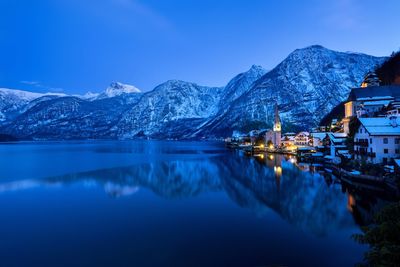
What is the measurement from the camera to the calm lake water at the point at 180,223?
1559 centimetres

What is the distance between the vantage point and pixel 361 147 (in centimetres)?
4350

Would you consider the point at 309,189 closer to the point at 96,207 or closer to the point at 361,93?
the point at 96,207

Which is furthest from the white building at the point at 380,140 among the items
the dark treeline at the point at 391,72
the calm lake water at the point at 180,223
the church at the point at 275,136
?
the church at the point at 275,136

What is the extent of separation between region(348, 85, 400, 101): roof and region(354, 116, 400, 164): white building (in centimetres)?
3506

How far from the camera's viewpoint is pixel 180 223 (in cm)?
2234

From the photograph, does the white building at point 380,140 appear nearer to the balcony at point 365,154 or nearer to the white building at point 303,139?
the balcony at point 365,154

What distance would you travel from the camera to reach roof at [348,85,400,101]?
70688 mm

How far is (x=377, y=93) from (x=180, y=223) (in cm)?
7221

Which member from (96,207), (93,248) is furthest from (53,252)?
(96,207)

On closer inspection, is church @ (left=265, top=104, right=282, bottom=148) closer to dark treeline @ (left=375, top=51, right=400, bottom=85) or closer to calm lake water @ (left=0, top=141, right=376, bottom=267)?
dark treeline @ (left=375, top=51, right=400, bottom=85)

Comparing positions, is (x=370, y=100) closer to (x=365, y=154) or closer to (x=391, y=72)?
(x=391, y=72)

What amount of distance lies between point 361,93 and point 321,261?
7352 cm

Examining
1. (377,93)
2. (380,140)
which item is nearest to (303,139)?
(377,93)

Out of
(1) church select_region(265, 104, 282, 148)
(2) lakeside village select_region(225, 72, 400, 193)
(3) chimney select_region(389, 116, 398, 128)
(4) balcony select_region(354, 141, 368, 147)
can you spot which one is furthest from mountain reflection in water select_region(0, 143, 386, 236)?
(1) church select_region(265, 104, 282, 148)
